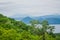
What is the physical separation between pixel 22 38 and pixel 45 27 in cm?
984

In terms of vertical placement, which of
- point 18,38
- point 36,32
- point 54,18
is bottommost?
point 54,18

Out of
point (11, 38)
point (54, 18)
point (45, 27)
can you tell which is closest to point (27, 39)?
point (11, 38)

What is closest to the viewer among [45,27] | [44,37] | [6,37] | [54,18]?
[6,37]

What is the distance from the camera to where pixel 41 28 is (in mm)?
25797

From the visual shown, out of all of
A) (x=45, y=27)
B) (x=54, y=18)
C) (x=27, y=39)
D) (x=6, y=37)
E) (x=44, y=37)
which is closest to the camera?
(x=6, y=37)

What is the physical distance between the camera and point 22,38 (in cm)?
1606

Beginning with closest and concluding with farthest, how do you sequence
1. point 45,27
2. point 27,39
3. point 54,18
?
point 27,39 → point 45,27 → point 54,18

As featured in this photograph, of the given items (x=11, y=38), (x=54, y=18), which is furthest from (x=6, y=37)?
(x=54, y=18)

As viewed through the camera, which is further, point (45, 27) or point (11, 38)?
point (45, 27)

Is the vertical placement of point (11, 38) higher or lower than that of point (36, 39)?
higher

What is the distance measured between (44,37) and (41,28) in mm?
6053

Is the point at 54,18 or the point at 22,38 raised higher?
the point at 22,38

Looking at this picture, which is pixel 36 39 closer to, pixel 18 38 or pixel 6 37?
pixel 18 38

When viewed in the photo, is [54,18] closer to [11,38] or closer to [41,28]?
[41,28]
